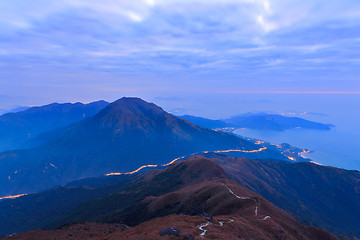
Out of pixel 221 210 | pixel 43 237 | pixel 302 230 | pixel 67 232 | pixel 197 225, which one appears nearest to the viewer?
pixel 197 225

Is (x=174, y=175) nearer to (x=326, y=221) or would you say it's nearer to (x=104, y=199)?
(x=104, y=199)

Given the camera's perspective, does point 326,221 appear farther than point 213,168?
Yes

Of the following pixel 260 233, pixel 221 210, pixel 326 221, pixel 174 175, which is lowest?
pixel 326 221

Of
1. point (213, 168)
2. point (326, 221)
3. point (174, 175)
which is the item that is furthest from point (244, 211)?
point (326, 221)

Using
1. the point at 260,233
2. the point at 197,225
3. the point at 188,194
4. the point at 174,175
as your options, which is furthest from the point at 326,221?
the point at 197,225

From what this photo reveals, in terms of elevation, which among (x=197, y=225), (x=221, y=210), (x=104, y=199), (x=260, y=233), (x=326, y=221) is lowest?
(x=326, y=221)

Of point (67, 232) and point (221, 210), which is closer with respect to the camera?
point (67, 232)

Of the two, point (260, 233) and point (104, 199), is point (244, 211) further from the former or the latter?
point (104, 199)

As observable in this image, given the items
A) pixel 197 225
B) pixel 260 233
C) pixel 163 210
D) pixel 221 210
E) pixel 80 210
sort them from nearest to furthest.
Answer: pixel 197 225
pixel 260 233
pixel 221 210
pixel 163 210
pixel 80 210

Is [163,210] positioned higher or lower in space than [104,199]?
higher
